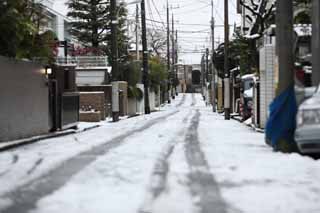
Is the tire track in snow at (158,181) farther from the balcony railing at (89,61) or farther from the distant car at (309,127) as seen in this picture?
the balcony railing at (89,61)

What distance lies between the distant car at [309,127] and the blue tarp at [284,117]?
1.45 metres

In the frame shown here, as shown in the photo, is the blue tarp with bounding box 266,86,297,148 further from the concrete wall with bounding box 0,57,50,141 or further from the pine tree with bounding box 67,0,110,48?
the pine tree with bounding box 67,0,110,48

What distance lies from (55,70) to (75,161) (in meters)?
13.9

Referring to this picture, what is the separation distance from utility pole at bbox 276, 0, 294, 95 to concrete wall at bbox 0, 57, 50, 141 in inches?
345

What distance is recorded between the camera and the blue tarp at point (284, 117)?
14.4 metres

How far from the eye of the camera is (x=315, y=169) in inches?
457

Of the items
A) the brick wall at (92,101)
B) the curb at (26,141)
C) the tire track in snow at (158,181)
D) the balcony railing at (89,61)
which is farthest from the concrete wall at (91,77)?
the tire track in snow at (158,181)

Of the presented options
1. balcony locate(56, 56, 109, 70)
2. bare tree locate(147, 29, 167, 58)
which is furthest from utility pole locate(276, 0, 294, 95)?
bare tree locate(147, 29, 167, 58)

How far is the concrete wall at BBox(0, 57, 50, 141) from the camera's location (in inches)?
781

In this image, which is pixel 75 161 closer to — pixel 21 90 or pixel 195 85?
pixel 21 90

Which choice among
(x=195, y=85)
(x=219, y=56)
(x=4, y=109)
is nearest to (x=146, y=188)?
(x=4, y=109)

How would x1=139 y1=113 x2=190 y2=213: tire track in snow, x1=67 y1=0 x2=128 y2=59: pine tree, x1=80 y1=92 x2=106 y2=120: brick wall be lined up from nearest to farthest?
x1=139 y1=113 x2=190 y2=213: tire track in snow < x1=80 y1=92 x2=106 y2=120: brick wall < x1=67 y1=0 x2=128 y2=59: pine tree

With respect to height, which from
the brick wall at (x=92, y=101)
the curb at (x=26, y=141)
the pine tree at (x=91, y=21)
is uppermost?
the pine tree at (x=91, y=21)

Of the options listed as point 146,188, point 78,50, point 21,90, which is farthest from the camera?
point 78,50
